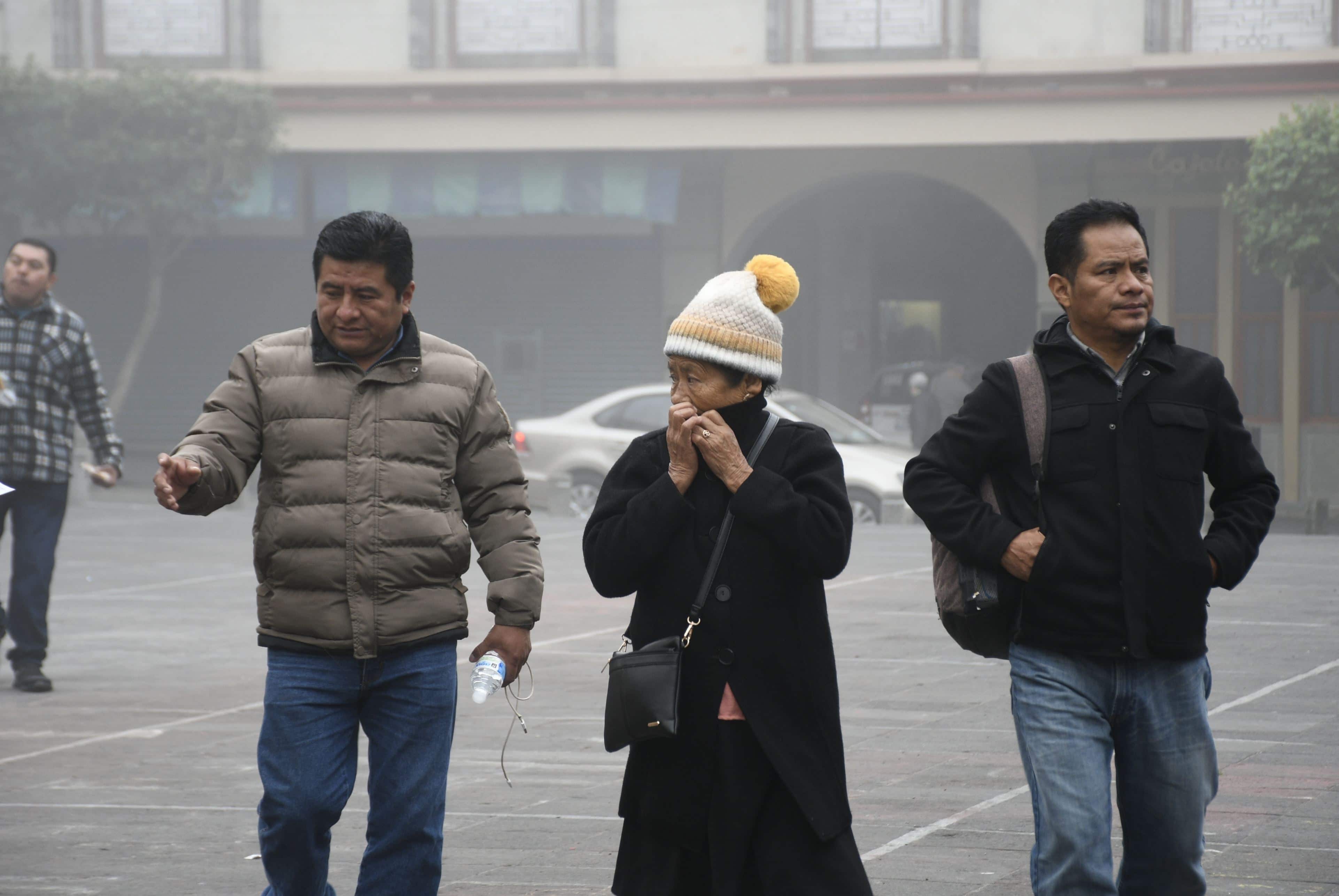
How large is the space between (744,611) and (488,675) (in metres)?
0.59

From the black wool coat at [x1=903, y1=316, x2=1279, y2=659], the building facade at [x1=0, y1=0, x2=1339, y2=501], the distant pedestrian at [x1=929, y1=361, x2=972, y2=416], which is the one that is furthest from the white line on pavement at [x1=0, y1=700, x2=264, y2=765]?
the building facade at [x1=0, y1=0, x2=1339, y2=501]

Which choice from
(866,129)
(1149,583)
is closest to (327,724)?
(1149,583)

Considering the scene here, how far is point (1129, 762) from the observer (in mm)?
3625

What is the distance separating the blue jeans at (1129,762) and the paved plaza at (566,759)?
1.17m

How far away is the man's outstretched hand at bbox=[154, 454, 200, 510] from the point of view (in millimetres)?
3543

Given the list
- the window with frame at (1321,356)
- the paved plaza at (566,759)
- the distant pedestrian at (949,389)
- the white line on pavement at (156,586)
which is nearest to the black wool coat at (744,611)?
the paved plaza at (566,759)

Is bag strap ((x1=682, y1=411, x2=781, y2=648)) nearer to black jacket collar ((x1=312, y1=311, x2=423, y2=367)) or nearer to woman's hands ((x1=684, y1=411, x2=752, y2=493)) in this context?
woman's hands ((x1=684, y1=411, x2=752, y2=493))

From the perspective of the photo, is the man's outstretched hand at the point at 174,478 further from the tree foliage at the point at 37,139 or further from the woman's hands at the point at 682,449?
the tree foliage at the point at 37,139

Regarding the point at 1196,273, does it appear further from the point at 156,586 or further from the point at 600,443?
the point at 156,586

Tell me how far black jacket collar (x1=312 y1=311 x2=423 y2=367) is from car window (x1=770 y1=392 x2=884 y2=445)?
13.7 m

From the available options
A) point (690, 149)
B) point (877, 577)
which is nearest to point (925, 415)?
point (690, 149)

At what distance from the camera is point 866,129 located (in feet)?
77.4

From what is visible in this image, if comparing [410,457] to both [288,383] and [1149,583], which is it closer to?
[288,383]

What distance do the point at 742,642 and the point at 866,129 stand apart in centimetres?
2069
